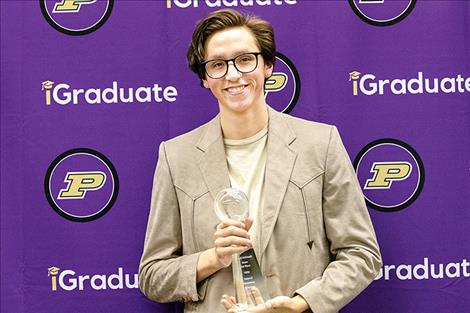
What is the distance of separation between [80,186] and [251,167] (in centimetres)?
70

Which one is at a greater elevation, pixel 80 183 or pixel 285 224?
pixel 80 183

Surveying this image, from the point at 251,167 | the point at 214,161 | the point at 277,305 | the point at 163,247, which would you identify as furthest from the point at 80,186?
the point at 277,305

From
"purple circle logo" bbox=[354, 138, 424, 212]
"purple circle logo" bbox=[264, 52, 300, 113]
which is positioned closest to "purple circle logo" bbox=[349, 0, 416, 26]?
"purple circle logo" bbox=[264, 52, 300, 113]

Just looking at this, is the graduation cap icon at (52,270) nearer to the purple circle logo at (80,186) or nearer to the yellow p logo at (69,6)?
the purple circle logo at (80,186)

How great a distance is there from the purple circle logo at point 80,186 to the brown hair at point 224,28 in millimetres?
603

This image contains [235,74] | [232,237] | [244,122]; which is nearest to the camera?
[232,237]

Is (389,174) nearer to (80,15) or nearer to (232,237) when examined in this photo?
(232,237)

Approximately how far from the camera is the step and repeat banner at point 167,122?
A: 97.7 inches

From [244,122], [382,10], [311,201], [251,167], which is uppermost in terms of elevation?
[382,10]

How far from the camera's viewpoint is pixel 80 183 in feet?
8.34

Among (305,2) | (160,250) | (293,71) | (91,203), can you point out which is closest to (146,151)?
(91,203)

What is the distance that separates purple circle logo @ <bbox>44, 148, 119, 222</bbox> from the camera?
2535mm

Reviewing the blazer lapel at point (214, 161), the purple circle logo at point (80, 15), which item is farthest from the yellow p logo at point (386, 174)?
the purple circle logo at point (80, 15)

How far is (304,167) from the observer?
85.6 inches
